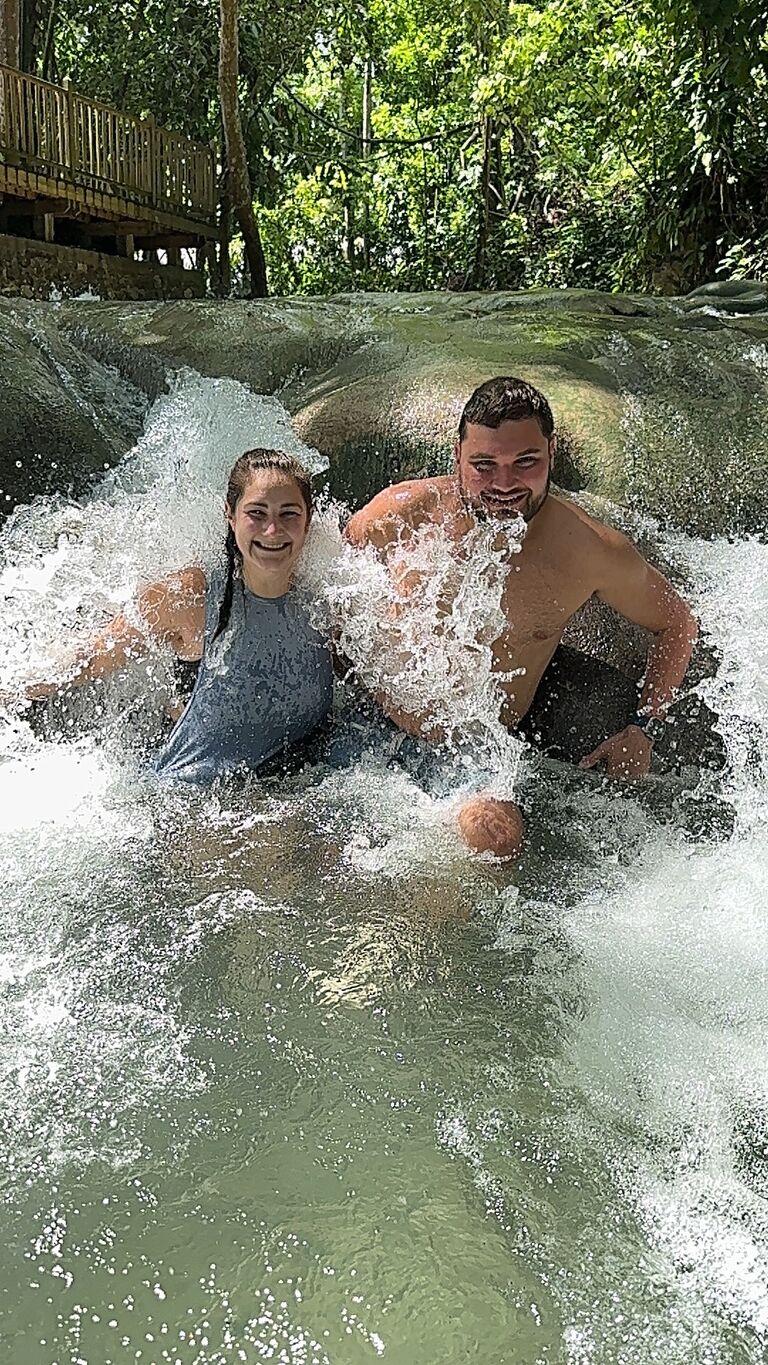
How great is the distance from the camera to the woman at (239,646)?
10.7 feet

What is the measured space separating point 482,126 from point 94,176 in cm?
818

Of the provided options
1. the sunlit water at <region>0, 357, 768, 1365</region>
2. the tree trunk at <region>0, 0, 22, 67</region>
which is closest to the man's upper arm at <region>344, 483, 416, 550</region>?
the sunlit water at <region>0, 357, 768, 1365</region>

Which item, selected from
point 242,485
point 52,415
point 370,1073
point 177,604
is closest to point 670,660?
point 242,485

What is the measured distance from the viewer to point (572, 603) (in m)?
3.43

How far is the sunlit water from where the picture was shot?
1568mm

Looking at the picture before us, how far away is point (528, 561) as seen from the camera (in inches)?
131

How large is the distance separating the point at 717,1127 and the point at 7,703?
243 cm

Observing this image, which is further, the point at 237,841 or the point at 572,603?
the point at 572,603

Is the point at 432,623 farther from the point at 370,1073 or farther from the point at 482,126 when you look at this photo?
the point at 482,126

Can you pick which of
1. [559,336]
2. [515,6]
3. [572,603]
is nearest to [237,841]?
[572,603]

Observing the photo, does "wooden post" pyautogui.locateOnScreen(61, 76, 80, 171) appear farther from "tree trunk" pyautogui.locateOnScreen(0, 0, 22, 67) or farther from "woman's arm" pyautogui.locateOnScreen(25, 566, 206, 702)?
"woman's arm" pyautogui.locateOnScreen(25, 566, 206, 702)

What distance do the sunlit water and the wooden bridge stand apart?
8060mm

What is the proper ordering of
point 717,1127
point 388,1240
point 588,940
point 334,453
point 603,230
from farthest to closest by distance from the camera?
point 603,230 < point 334,453 < point 588,940 < point 717,1127 < point 388,1240

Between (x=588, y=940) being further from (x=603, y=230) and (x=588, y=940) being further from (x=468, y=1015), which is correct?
(x=603, y=230)
